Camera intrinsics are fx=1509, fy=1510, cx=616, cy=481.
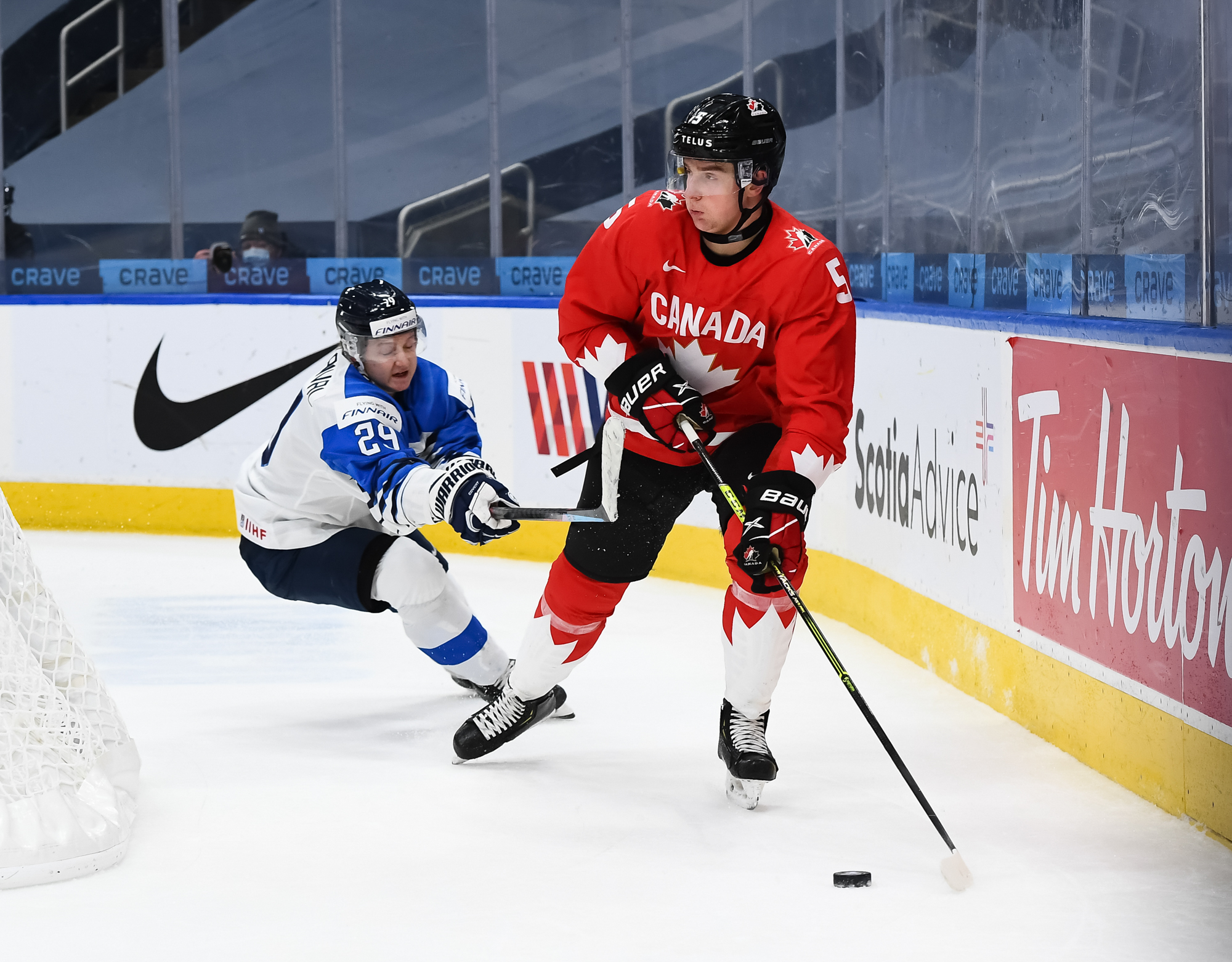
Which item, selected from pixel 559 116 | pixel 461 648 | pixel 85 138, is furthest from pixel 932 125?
pixel 85 138

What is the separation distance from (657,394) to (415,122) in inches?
165

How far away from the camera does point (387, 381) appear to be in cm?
312

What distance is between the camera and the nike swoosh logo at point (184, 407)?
5.84m

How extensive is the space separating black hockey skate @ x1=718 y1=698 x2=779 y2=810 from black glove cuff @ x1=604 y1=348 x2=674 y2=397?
0.63 meters

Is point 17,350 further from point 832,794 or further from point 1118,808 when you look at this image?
point 1118,808

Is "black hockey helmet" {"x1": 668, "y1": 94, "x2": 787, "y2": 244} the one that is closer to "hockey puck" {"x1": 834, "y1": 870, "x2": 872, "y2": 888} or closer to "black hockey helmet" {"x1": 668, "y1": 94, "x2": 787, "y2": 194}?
"black hockey helmet" {"x1": 668, "y1": 94, "x2": 787, "y2": 194}

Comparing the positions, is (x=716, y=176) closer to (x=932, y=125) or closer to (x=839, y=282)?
(x=839, y=282)

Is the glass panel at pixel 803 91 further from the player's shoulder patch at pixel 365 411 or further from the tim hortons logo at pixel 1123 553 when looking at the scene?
the player's shoulder patch at pixel 365 411

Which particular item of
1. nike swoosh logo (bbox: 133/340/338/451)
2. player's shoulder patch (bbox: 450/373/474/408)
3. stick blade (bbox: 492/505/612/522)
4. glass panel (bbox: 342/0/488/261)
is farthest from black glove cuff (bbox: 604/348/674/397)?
glass panel (bbox: 342/0/488/261)

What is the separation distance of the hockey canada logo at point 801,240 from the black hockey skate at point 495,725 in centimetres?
102

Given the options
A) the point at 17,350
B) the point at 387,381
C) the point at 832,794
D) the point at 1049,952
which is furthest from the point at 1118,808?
the point at 17,350

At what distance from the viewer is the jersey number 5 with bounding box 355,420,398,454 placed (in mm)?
2918

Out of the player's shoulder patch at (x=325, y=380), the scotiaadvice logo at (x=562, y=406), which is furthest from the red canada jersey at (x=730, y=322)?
the scotiaadvice logo at (x=562, y=406)

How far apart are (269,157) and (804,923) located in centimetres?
530
